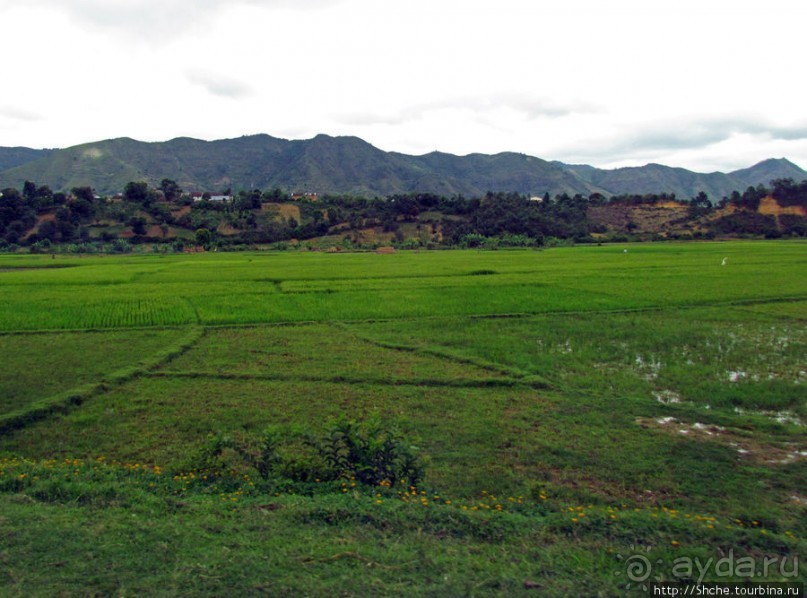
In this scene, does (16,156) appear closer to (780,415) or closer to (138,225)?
(138,225)

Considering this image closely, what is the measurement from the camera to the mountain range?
132 metres

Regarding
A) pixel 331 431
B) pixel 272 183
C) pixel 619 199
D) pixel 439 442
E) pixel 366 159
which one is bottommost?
pixel 439 442

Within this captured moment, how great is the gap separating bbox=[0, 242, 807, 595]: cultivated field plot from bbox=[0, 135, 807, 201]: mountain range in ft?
406

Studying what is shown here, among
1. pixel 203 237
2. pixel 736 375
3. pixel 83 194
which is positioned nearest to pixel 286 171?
pixel 83 194

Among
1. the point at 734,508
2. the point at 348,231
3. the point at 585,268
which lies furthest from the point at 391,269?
the point at 348,231

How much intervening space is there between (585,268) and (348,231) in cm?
4273

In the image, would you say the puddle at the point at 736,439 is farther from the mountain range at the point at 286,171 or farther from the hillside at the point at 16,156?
the hillside at the point at 16,156

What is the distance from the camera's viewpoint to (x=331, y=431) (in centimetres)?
682

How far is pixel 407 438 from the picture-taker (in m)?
8.17

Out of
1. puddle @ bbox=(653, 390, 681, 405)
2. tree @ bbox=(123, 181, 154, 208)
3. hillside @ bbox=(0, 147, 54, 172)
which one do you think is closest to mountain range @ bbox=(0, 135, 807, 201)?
hillside @ bbox=(0, 147, 54, 172)

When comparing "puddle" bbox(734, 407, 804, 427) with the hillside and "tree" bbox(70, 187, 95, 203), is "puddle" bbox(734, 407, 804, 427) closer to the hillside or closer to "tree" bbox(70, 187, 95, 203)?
"tree" bbox(70, 187, 95, 203)

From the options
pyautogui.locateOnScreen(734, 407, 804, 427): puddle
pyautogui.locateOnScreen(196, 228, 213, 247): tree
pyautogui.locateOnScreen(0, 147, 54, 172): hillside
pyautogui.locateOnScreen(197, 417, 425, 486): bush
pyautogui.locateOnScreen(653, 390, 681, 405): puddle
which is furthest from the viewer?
pyautogui.locateOnScreen(0, 147, 54, 172): hillside

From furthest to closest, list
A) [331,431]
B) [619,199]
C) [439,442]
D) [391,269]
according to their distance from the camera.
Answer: [619,199] < [391,269] < [439,442] < [331,431]

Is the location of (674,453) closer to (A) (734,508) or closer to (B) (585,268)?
(A) (734,508)
